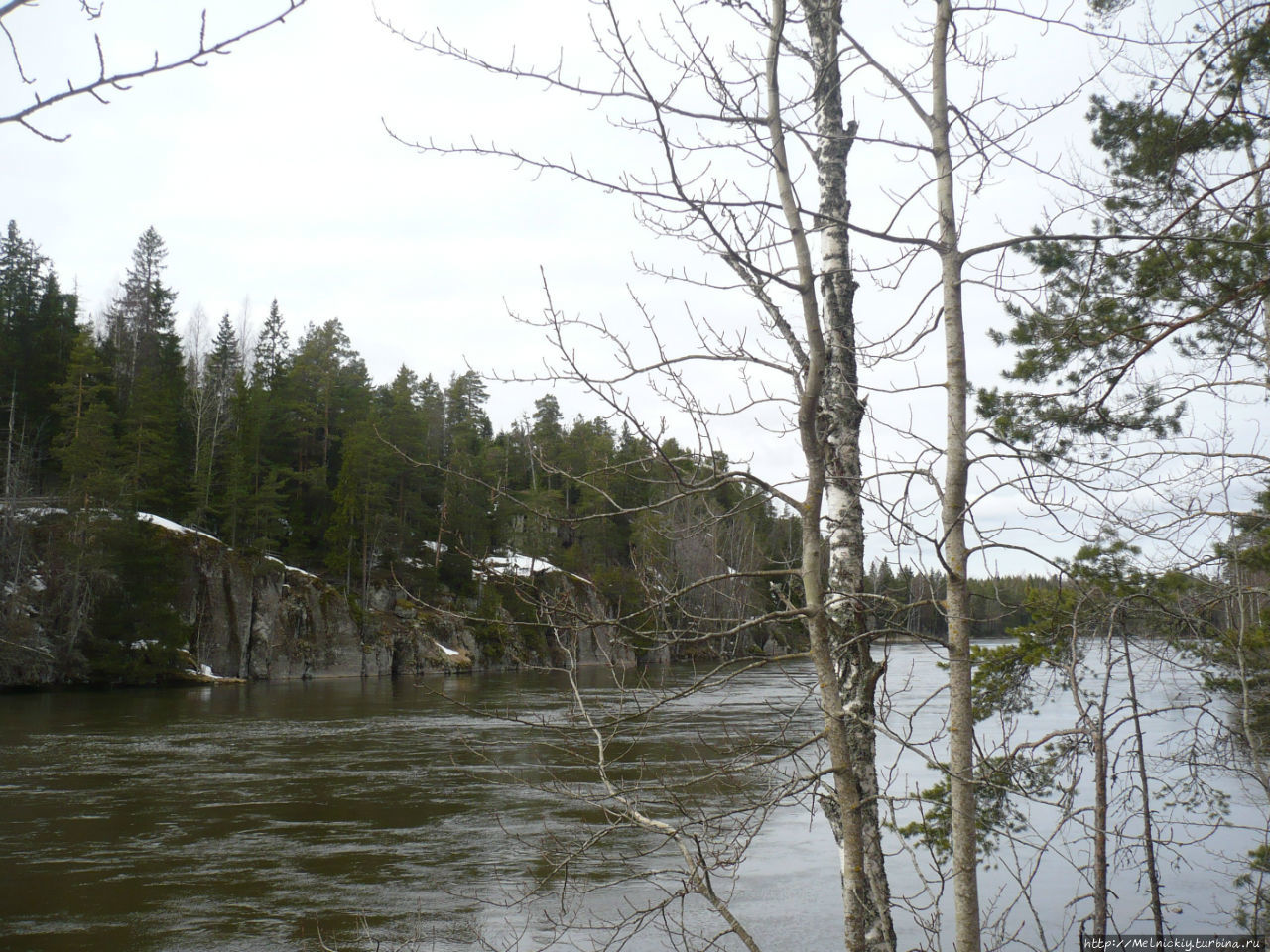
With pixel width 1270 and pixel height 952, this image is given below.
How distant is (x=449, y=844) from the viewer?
544 inches

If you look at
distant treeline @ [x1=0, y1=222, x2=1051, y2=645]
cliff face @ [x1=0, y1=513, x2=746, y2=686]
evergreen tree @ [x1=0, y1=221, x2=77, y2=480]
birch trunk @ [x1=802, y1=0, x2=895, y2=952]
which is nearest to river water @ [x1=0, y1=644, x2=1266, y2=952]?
birch trunk @ [x1=802, y1=0, x2=895, y2=952]

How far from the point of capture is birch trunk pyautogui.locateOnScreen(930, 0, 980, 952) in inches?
153

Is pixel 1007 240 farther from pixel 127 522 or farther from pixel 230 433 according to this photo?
pixel 230 433

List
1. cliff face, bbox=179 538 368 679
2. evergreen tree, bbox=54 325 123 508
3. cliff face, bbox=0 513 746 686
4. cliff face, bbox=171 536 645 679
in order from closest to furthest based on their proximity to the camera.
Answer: cliff face, bbox=0 513 746 686 → evergreen tree, bbox=54 325 123 508 → cliff face, bbox=179 538 368 679 → cliff face, bbox=171 536 645 679

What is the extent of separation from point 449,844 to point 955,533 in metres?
11.7

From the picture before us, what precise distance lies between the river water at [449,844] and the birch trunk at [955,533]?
45 cm

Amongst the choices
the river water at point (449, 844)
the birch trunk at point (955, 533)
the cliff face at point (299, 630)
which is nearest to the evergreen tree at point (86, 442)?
the cliff face at point (299, 630)

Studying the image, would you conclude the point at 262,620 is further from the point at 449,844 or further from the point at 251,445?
the point at 449,844

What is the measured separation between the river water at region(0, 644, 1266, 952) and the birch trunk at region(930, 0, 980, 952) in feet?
1.46

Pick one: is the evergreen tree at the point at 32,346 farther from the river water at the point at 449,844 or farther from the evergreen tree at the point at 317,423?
the river water at the point at 449,844

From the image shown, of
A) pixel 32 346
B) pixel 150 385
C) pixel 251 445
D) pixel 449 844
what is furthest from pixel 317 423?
pixel 449 844

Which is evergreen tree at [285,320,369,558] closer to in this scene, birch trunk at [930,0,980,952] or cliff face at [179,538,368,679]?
cliff face at [179,538,368,679]

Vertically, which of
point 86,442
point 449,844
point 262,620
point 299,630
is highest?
point 86,442

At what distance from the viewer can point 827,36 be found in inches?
202
